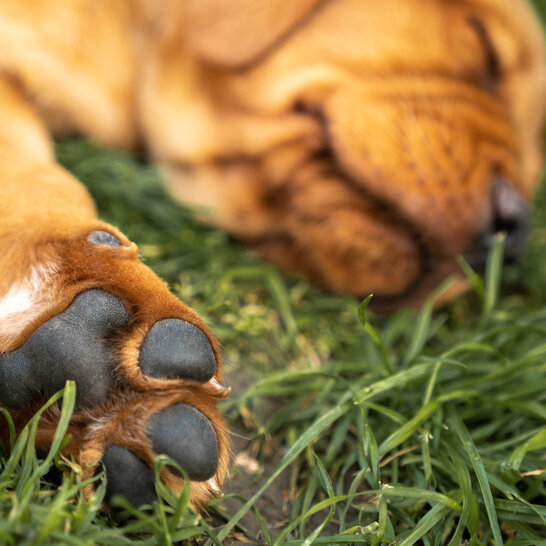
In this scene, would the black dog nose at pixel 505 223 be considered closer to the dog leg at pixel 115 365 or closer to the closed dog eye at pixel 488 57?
the closed dog eye at pixel 488 57

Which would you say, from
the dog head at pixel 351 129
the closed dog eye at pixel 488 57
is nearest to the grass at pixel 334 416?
the dog head at pixel 351 129

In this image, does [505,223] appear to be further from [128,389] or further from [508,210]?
[128,389]

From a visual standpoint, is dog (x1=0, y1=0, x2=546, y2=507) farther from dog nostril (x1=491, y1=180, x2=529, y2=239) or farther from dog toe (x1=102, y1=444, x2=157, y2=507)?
dog toe (x1=102, y1=444, x2=157, y2=507)

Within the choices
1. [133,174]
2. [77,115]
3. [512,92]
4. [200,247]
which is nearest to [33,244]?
[200,247]

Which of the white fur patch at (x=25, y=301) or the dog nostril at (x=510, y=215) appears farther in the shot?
the dog nostril at (x=510, y=215)

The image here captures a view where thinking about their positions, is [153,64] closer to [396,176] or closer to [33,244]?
[396,176]

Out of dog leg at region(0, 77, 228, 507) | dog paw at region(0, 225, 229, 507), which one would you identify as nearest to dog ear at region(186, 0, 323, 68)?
dog leg at region(0, 77, 228, 507)

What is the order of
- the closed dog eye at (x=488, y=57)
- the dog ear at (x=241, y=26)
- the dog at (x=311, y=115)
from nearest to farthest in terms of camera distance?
1. the dog at (x=311, y=115)
2. the dog ear at (x=241, y=26)
3. the closed dog eye at (x=488, y=57)
